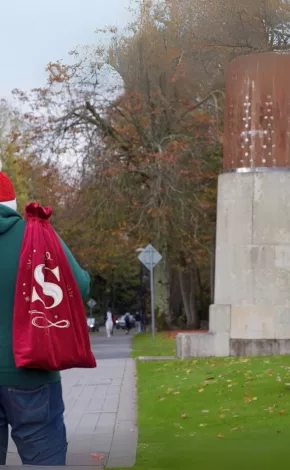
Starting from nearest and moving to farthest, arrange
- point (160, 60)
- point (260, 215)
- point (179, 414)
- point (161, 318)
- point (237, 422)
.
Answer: point (237, 422)
point (179, 414)
point (260, 215)
point (160, 60)
point (161, 318)

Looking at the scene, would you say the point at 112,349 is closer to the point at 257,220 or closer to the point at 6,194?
the point at 257,220

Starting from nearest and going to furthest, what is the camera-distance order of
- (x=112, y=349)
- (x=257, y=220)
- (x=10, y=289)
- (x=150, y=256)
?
(x=10, y=289) → (x=257, y=220) → (x=150, y=256) → (x=112, y=349)

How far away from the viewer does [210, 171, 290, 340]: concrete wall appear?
20.2m

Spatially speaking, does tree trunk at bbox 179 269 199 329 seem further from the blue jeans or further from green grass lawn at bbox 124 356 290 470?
the blue jeans

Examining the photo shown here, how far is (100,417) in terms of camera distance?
13039mm

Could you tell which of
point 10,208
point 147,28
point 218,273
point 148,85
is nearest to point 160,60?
point 147,28

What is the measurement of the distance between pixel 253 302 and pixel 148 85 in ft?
71.3

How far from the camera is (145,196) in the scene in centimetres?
4219

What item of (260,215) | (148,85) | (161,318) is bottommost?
(161,318)

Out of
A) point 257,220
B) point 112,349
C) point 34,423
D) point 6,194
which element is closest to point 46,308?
point 34,423

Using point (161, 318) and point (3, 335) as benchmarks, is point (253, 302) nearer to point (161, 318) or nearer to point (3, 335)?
point (3, 335)

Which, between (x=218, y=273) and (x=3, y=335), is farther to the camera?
(x=218, y=273)

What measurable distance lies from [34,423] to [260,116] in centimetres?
1546

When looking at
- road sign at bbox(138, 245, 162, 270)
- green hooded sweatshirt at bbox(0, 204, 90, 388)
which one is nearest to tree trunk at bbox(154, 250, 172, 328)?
road sign at bbox(138, 245, 162, 270)
